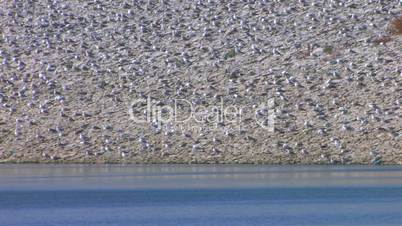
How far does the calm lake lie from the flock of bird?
13.9 feet

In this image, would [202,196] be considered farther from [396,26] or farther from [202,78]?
[396,26]

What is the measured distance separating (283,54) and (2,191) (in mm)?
20675

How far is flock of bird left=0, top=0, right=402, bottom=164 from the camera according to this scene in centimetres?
3036

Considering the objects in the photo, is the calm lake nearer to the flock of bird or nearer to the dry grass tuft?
the flock of bird

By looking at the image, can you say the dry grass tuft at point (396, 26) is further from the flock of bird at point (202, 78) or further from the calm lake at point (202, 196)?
the calm lake at point (202, 196)

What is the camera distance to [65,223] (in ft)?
48.3

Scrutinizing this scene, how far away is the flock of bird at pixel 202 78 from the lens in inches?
1195

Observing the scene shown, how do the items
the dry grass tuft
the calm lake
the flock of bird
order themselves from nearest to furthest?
the calm lake
the flock of bird
the dry grass tuft

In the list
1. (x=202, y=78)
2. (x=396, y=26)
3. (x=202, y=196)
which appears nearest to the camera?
(x=202, y=196)

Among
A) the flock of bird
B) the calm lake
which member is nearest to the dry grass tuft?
the flock of bird

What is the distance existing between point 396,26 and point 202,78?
29.1ft

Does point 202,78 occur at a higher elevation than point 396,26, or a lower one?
lower

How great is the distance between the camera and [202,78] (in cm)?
3688

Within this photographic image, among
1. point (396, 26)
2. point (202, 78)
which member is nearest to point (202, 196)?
point (202, 78)
